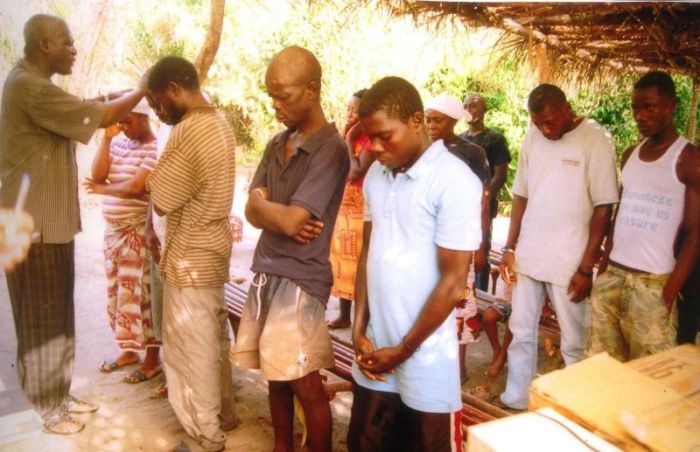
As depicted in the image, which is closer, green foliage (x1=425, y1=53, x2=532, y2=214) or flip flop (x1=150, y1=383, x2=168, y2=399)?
flip flop (x1=150, y1=383, x2=168, y2=399)

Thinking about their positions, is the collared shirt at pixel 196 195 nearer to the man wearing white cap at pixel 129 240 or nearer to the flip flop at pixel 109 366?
the man wearing white cap at pixel 129 240

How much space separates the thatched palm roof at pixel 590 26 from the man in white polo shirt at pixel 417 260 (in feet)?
7.26

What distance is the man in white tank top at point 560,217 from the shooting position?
3.16 m

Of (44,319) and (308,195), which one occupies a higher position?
(308,195)

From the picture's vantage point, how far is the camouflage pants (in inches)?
113

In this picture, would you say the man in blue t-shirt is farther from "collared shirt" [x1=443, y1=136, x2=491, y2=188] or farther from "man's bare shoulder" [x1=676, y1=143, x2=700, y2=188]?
"man's bare shoulder" [x1=676, y1=143, x2=700, y2=188]

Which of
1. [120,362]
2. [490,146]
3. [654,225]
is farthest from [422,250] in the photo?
[490,146]

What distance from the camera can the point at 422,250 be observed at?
2164mm

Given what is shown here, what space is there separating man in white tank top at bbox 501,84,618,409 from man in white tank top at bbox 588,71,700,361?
0.15m

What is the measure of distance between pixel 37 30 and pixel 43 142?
0.57m

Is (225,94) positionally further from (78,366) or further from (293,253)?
(293,253)

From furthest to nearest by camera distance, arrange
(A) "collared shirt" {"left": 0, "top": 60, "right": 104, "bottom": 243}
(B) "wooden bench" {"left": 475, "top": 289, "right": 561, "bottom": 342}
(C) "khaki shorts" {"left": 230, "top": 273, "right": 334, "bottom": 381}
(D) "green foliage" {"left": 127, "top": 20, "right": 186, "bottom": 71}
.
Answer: (D) "green foliage" {"left": 127, "top": 20, "right": 186, "bottom": 71}
(B) "wooden bench" {"left": 475, "top": 289, "right": 561, "bottom": 342}
(A) "collared shirt" {"left": 0, "top": 60, "right": 104, "bottom": 243}
(C) "khaki shorts" {"left": 230, "top": 273, "right": 334, "bottom": 381}

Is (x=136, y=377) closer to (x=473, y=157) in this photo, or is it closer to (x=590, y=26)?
(x=473, y=157)

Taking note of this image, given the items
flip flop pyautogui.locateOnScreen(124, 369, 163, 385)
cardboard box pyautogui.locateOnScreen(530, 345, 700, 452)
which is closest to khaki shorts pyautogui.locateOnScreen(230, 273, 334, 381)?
cardboard box pyautogui.locateOnScreen(530, 345, 700, 452)
